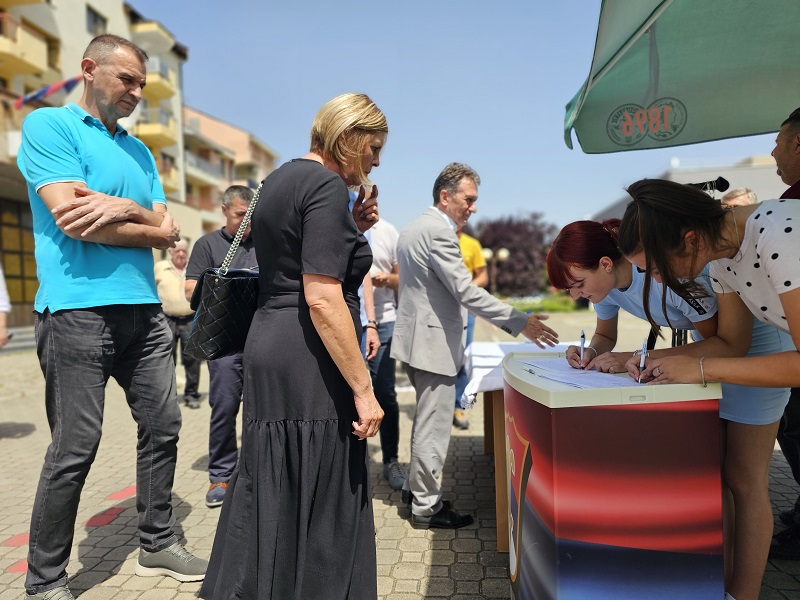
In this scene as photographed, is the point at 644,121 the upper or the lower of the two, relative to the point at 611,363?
upper

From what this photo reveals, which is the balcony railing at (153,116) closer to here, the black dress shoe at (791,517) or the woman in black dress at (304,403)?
the woman in black dress at (304,403)

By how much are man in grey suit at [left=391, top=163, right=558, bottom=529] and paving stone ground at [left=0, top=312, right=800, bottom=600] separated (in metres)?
0.26

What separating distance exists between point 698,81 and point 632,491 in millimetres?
2498

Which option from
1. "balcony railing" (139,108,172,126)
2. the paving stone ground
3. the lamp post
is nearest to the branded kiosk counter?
the paving stone ground

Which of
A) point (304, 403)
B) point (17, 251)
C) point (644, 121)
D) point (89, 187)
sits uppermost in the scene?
point (17, 251)

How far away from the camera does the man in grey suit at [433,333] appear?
10.6 ft

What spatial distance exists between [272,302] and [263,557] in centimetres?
85

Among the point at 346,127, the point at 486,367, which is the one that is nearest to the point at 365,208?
the point at 346,127

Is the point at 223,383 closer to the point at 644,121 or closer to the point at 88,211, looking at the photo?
the point at 88,211

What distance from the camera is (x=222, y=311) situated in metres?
2.13

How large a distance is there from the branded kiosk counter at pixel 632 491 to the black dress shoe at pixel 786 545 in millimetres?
1495

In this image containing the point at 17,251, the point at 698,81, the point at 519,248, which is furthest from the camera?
the point at 519,248

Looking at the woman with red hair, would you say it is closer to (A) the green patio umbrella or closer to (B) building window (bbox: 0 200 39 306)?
(A) the green patio umbrella

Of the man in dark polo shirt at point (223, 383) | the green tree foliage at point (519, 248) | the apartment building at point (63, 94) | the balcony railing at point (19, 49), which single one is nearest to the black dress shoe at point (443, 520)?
the man in dark polo shirt at point (223, 383)
